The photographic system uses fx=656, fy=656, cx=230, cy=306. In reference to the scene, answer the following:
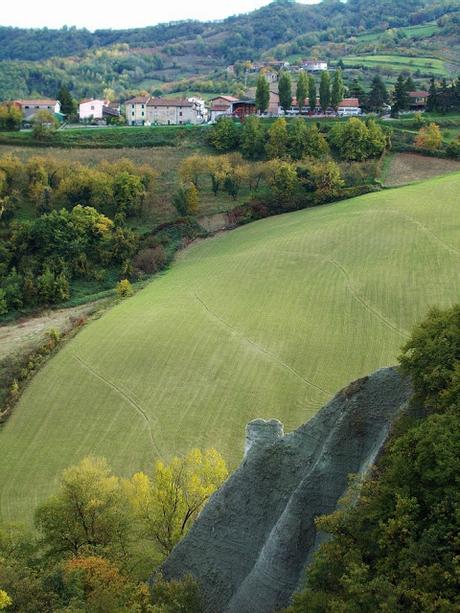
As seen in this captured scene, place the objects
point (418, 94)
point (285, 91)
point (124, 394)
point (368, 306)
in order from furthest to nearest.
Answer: point (418, 94), point (285, 91), point (368, 306), point (124, 394)

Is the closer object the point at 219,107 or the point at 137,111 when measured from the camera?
the point at 219,107

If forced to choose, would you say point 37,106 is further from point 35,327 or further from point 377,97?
point 35,327

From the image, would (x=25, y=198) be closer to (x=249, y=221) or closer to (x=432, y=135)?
(x=249, y=221)

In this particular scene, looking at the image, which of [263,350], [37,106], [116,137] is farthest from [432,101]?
[263,350]

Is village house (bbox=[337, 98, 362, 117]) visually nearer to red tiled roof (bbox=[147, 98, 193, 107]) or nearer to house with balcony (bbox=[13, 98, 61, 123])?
red tiled roof (bbox=[147, 98, 193, 107])

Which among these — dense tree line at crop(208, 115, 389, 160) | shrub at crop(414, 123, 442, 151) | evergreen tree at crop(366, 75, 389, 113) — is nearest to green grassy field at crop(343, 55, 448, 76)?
evergreen tree at crop(366, 75, 389, 113)

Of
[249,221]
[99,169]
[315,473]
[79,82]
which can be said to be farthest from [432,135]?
[79,82]
